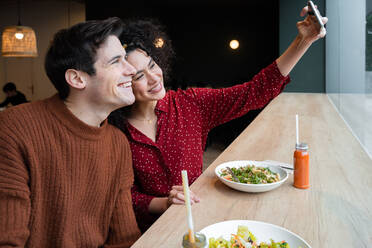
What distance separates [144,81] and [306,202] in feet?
2.86

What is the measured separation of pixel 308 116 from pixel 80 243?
6.79ft

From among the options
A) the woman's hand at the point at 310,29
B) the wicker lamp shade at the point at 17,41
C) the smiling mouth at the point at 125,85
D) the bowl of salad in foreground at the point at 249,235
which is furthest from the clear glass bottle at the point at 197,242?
the wicker lamp shade at the point at 17,41

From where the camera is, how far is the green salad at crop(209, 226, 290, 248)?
0.77 m

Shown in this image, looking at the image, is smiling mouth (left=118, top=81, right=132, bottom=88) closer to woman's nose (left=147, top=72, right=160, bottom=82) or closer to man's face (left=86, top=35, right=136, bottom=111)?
man's face (left=86, top=35, right=136, bottom=111)

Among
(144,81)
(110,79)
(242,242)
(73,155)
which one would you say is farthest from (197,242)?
(144,81)

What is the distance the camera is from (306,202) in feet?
3.33

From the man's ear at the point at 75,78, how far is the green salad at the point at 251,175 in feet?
2.14

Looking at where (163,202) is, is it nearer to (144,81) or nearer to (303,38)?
(144,81)

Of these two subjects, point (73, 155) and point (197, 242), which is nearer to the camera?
point (197, 242)

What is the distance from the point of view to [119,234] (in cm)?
125

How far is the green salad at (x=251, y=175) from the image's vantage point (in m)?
1.12

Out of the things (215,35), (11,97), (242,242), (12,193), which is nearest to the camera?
(242,242)

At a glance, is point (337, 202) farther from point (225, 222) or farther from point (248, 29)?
point (248, 29)

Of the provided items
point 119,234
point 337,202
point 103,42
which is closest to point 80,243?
point 119,234
